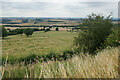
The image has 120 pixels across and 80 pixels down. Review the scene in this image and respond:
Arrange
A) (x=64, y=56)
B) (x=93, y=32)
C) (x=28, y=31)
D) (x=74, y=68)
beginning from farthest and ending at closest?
1. (x=28, y=31)
2. (x=64, y=56)
3. (x=93, y=32)
4. (x=74, y=68)

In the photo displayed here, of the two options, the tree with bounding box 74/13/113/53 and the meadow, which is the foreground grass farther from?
the tree with bounding box 74/13/113/53


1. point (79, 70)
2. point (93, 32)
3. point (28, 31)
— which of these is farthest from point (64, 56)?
point (28, 31)

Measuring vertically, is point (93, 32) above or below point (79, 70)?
above

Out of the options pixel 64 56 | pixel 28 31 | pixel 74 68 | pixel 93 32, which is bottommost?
pixel 64 56

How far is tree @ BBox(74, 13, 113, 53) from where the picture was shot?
7535 millimetres

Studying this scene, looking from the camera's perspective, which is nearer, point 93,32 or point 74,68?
point 74,68

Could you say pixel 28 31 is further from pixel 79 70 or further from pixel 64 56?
pixel 79 70

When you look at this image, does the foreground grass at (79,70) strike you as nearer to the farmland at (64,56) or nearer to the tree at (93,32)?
the farmland at (64,56)

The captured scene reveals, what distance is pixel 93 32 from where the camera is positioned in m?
7.50

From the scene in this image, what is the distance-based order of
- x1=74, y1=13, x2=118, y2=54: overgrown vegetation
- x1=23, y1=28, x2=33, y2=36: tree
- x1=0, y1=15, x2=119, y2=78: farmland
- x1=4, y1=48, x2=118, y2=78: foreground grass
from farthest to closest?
x1=23, y1=28, x2=33, y2=36: tree, x1=74, y1=13, x2=118, y2=54: overgrown vegetation, x1=0, y1=15, x2=119, y2=78: farmland, x1=4, y1=48, x2=118, y2=78: foreground grass

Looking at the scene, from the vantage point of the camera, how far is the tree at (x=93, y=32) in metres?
7.54

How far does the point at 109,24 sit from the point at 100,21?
627 millimetres

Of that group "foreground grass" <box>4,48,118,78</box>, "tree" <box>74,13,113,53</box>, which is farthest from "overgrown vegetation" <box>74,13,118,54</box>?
"foreground grass" <box>4,48,118,78</box>

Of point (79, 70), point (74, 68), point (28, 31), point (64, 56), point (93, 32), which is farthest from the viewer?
point (28, 31)
